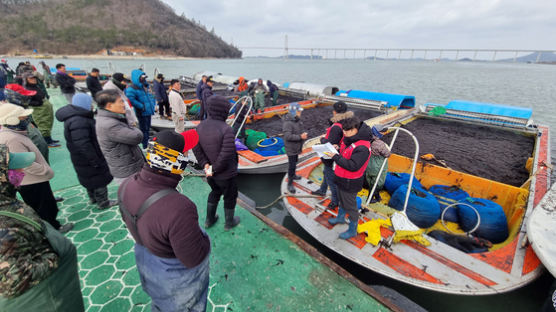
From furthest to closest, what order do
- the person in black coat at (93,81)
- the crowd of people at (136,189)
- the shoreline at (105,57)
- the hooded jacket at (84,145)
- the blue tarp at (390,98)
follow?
the shoreline at (105,57) → the blue tarp at (390,98) → the person in black coat at (93,81) → the hooded jacket at (84,145) → the crowd of people at (136,189)

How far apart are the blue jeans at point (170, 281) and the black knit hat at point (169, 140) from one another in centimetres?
67

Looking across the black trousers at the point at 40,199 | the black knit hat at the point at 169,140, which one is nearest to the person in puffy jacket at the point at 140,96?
the black trousers at the point at 40,199

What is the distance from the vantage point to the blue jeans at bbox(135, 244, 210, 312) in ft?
4.62

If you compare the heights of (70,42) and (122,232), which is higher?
(70,42)

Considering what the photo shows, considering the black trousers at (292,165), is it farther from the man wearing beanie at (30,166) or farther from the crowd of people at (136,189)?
the man wearing beanie at (30,166)

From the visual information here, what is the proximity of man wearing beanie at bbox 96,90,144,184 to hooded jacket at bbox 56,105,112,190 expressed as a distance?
346 mm

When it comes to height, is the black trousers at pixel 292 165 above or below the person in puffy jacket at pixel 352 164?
below

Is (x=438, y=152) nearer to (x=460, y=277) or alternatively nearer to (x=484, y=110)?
(x=460, y=277)

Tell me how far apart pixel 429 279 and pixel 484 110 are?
996 cm

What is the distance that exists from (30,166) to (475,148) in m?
9.23

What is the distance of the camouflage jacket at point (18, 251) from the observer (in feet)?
3.50

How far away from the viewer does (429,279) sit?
8.09 ft

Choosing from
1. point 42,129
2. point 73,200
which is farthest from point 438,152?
point 42,129

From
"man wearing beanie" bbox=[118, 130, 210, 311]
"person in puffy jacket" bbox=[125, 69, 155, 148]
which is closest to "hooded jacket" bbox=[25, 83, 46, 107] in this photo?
"person in puffy jacket" bbox=[125, 69, 155, 148]
